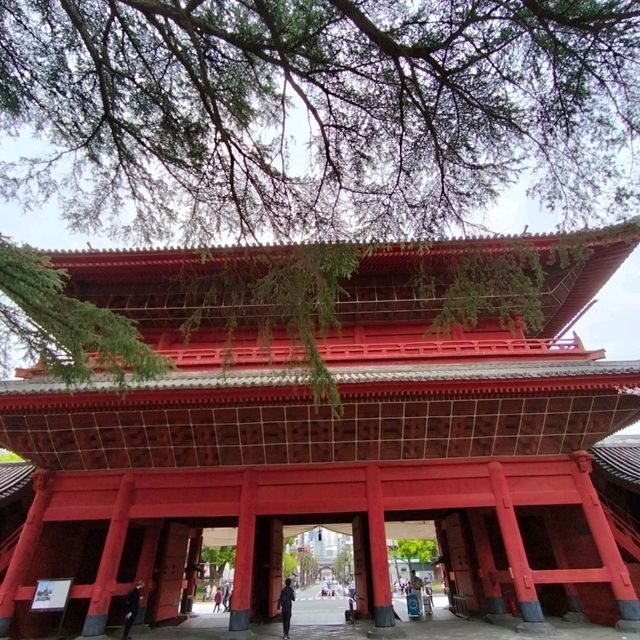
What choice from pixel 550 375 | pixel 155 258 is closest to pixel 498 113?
pixel 550 375

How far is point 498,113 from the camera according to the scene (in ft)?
13.7

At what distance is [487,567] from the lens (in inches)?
350

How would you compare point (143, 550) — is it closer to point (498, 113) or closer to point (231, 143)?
point (231, 143)

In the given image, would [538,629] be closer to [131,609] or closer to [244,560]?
[244,560]

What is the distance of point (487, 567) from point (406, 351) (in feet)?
16.0

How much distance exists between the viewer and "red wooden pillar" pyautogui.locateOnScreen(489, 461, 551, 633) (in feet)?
22.4

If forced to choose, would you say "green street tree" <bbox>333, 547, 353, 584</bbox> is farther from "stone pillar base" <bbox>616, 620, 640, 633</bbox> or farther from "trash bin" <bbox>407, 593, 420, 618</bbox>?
"stone pillar base" <bbox>616, 620, 640, 633</bbox>

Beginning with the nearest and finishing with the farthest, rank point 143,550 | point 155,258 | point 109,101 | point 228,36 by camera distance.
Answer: point 228,36 < point 109,101 < point 143,550 < point 155,258

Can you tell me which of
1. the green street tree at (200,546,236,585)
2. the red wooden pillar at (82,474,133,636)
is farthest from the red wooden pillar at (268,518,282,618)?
the green street tree at (200,546,236,585)

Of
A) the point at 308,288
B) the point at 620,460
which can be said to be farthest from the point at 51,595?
the point at 620,460

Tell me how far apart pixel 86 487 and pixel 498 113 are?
8998 millimetres

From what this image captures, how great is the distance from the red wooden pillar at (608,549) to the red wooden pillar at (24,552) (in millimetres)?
9925

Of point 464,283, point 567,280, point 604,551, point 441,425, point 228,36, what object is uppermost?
point 567,280

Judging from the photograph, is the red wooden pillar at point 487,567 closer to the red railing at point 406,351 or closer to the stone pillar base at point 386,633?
the stone pillar base at point 386,633
